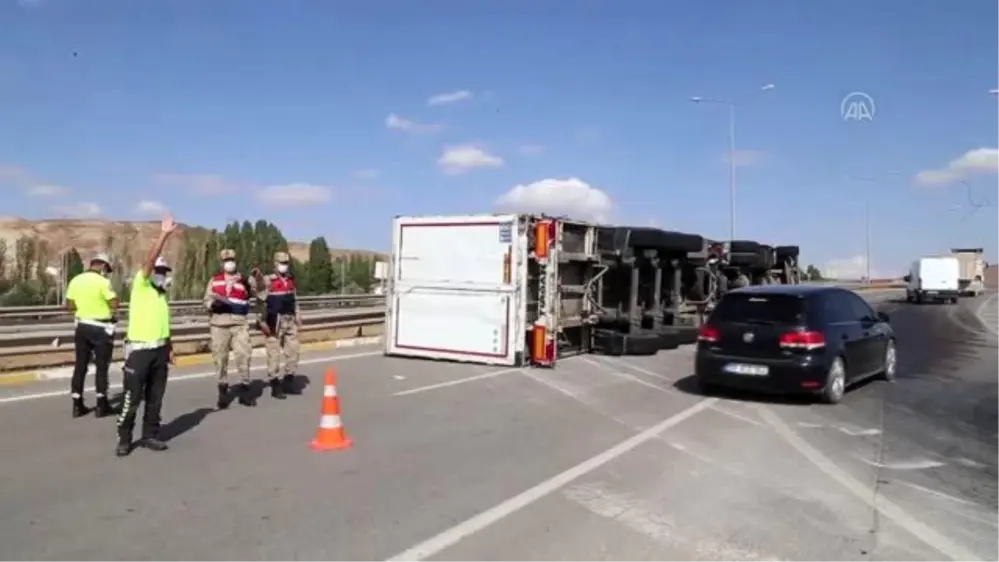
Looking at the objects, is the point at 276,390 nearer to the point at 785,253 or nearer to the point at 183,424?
the point at 183,424

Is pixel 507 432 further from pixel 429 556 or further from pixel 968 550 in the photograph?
pixel 968 550

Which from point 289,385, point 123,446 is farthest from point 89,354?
point 289,385

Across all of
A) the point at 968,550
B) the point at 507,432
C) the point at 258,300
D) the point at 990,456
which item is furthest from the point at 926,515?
the point at 258,300

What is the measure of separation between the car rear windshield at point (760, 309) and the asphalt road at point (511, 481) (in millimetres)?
1130

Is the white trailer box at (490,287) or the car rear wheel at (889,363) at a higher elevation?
the white trailer box at (490,287)

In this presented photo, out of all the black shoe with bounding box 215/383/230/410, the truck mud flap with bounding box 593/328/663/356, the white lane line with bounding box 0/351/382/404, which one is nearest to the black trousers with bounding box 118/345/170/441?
the black shoe with bounding box 215/383/230/410

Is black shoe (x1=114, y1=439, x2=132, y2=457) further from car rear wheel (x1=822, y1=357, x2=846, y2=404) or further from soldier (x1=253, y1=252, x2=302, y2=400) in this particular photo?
car rear wheel (x1=822, y1=357, x2=846, y2=404)

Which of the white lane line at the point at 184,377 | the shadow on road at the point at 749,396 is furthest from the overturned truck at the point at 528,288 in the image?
the shadow on road at the point at 749,396

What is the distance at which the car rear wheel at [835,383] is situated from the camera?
11.3 meters

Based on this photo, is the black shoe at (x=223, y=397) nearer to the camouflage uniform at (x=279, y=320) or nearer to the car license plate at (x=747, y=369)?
the camouflage uniform at (x=279, y=320)

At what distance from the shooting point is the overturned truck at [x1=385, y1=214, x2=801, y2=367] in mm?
14859

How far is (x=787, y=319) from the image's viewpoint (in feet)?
37.4

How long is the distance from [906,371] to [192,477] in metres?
13.4

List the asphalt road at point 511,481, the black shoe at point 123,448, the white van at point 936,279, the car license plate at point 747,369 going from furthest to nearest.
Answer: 1. the white van at point 936,279
2. the car license plate at point 747,369
3. the black shoe at point 123,448
4. the asphalt road at point 511,481
